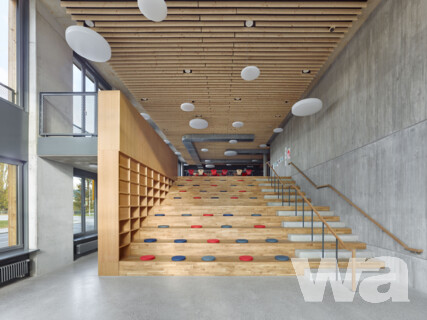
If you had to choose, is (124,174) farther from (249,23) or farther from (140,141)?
(249,23)

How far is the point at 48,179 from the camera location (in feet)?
16.7

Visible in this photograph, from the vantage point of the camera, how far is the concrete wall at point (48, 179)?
15.7 feet

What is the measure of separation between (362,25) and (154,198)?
6.56 m

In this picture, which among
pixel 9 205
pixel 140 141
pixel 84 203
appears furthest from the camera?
pixel 84 203

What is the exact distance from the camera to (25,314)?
305cm

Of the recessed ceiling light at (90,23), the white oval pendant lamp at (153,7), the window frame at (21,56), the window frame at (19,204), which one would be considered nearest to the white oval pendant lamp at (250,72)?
the white oval pendant lamp at (153,7)

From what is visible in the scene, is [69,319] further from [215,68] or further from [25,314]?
[215,68]

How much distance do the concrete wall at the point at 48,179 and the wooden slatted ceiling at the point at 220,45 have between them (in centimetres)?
125

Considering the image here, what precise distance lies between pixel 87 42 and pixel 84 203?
4.87 metres

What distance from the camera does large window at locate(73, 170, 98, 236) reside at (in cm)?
670

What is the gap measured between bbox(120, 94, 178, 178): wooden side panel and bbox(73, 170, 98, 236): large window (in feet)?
6.43

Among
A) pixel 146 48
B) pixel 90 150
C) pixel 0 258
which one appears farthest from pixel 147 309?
pixel 146 48

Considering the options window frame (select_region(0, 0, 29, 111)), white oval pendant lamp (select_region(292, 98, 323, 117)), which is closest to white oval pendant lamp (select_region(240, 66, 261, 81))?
white oval pendant lamp (select_region(292, 98, 323, 117))

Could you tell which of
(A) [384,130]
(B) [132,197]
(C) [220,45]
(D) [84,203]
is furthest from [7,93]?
(A) [384,130]
